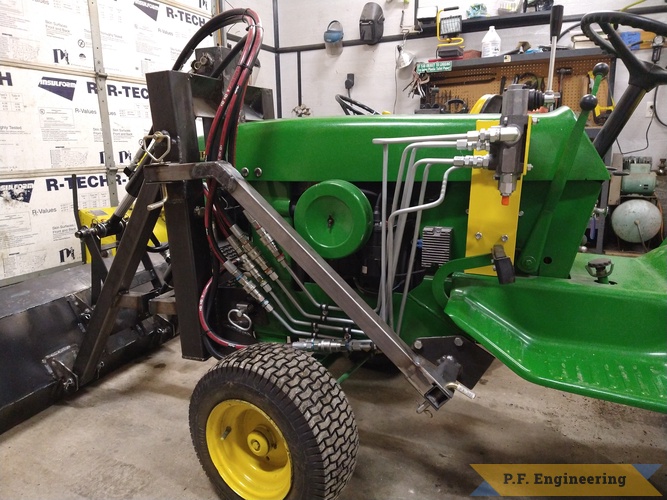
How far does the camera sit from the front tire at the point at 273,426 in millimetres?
1164

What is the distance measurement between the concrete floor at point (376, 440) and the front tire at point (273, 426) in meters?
0.20

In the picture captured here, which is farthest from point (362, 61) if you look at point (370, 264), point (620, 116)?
point (370, 264)

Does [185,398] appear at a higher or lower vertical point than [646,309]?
lower

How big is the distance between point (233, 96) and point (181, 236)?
1.57ft

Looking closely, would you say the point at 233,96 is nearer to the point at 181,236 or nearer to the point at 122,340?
the point at 181,236

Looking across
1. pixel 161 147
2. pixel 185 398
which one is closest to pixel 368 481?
pixel 185 398

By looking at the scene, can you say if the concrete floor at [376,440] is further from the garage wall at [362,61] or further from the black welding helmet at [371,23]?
the black welding helmet at [371,23]

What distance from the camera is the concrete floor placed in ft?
4.82

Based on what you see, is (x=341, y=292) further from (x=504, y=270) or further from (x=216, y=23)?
(x=216, y=23)

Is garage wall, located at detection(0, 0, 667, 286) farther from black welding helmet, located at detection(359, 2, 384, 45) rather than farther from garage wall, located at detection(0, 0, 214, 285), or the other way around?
black welding helmet, located at detection(359, 2, 384, 45)

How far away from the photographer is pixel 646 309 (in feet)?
4.00

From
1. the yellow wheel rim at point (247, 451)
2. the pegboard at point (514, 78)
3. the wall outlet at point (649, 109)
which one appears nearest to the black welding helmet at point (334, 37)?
the pegboard at point (514, 78)

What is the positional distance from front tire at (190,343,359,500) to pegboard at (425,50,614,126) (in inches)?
145

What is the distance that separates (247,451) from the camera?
1394 millimetres
